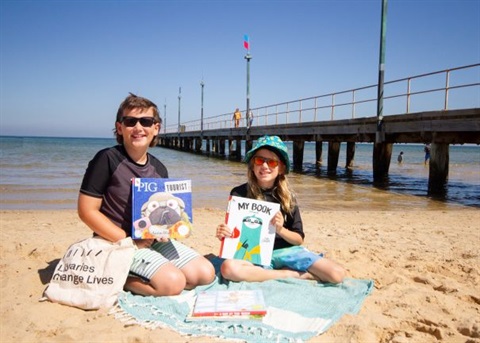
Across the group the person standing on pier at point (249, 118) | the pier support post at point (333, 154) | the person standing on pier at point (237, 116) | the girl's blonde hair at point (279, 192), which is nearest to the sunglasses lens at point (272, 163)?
the girl's blonde hair at point (279, 192)

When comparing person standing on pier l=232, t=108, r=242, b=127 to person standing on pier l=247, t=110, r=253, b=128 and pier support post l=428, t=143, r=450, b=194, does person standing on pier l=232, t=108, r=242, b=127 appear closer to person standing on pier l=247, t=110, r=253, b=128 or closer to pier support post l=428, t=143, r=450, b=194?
person standing on pier l=247, t=110, r=253, b=128

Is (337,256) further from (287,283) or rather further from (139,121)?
(139,121)

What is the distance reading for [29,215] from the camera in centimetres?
612

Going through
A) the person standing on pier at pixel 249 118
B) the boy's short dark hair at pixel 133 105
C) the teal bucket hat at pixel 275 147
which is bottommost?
the teal bucket hat at pixel 275 147

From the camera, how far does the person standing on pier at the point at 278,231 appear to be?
2.95 m

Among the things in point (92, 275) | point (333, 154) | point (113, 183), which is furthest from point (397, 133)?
point (92, 275)

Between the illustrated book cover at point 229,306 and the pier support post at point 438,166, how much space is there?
8.98 meters

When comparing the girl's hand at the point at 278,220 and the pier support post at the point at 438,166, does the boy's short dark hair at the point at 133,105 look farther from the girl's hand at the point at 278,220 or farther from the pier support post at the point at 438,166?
the pier support post at the point at 438,166

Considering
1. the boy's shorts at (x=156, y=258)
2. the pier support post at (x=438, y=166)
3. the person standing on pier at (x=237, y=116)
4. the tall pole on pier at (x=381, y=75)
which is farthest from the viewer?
the person standing on pier at (x=237, y=116)

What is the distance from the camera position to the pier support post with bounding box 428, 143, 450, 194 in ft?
33.2

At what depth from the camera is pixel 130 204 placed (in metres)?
2.77

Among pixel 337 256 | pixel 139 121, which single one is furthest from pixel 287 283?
pixel 139 121

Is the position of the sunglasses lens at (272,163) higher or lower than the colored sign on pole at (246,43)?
lower

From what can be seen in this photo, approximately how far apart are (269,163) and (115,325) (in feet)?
5.11
